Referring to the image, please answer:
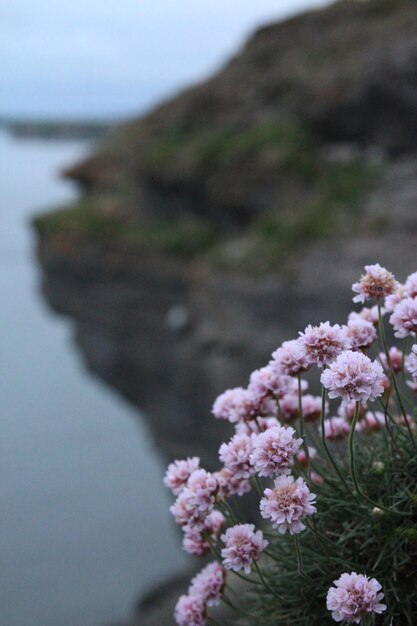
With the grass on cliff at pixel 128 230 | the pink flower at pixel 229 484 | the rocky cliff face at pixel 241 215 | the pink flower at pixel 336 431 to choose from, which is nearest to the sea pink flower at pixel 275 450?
the pink flower at pixel 229 484

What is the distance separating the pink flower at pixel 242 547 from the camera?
4.45 feet

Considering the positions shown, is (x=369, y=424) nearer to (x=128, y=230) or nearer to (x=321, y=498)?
(x=321, y=498)

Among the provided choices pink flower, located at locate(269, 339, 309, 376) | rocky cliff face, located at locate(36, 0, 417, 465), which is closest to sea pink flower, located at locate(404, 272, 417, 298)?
pink flower, located at locate(269, 339, 309, 376)

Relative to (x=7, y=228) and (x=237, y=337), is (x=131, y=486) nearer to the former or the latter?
(x=237, y=337)

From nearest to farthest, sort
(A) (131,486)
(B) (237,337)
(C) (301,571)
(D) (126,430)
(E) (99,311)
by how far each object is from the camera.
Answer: (C) (301,571) < (A) (131,486) < (D) (126,430) < (B) (237,337) < (E) (99,311)

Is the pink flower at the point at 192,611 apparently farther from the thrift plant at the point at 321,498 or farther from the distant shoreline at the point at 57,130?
the distant shoreline at the point at 57,130

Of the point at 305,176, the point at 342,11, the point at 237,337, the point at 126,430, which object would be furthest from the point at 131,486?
the point at 342,11

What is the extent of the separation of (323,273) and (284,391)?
244 inches

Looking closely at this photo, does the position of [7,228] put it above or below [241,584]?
above

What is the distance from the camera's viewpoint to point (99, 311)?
360 inches

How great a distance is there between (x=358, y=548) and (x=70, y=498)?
3476 millimetres

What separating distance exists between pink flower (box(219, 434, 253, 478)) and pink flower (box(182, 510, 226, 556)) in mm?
164

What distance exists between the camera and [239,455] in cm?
141

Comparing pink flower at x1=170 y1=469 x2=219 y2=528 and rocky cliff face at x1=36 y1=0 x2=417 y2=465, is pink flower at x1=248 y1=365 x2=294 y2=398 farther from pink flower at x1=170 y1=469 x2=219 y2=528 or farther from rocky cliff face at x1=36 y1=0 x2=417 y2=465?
rocky cliff face at x1=36 y1=0 x2=417 y2=465
